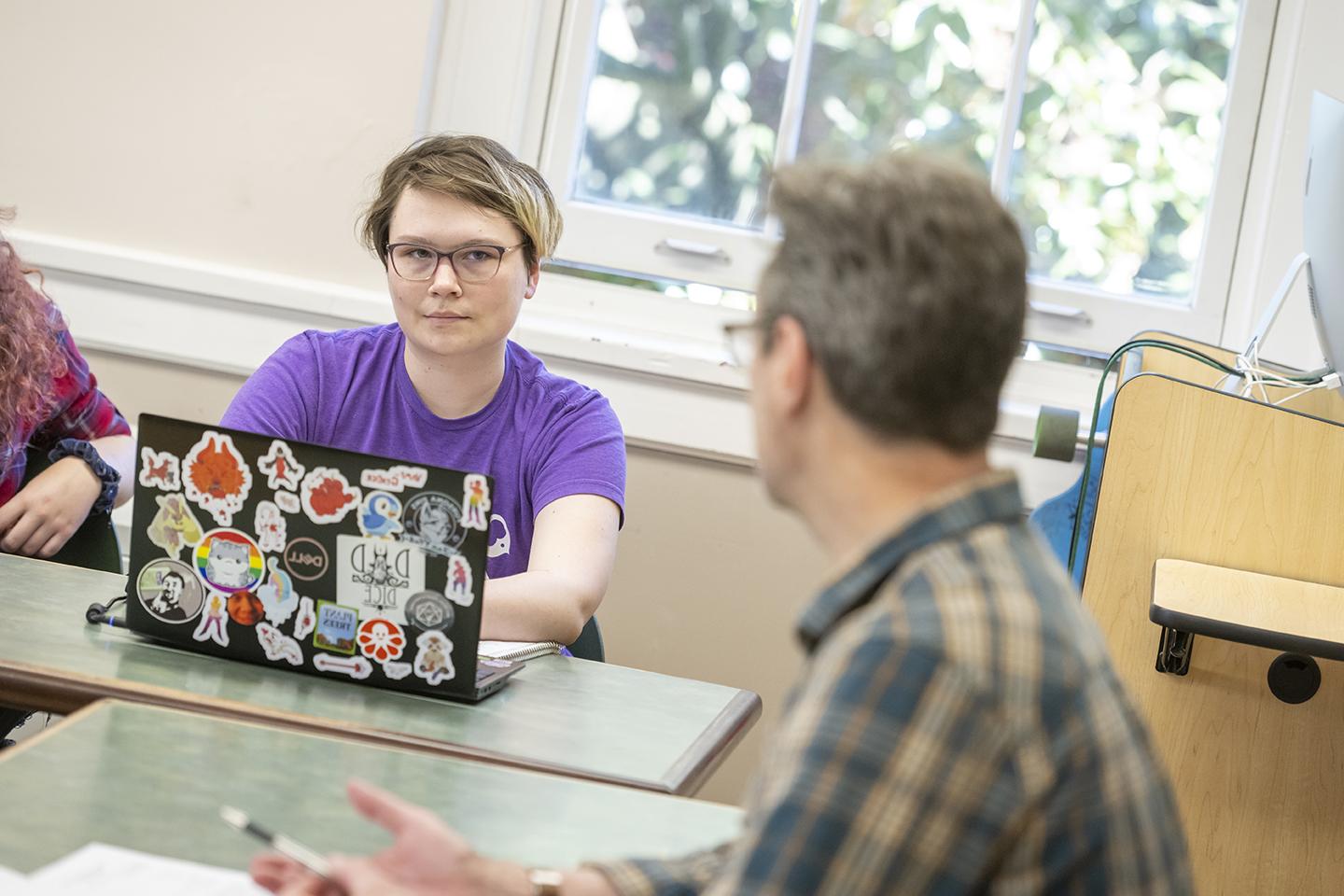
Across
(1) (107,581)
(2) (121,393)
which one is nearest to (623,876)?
(1) (107,581)

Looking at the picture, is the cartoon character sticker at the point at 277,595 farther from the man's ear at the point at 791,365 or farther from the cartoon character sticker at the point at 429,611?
the man's ear at the point at 791,365

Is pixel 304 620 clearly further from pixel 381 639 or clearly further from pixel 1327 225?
pixel 1327 225

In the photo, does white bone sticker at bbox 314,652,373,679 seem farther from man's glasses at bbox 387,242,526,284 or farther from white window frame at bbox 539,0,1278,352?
white window frame at bbox 539,0,1278,352

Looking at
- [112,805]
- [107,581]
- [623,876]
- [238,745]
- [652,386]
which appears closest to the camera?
[623,876]

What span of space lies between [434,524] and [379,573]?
0.07 m

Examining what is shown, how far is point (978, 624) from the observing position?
601 millimetres

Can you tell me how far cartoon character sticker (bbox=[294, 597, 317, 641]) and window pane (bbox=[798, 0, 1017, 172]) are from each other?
5.19 feet

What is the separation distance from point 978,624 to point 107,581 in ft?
4.11

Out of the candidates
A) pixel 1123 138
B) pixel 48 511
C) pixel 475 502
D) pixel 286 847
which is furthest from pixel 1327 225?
pixel 48 511

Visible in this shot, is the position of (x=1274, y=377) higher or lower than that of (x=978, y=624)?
higher

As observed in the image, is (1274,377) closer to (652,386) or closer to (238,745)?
(652,386)

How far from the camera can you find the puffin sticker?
125 cm

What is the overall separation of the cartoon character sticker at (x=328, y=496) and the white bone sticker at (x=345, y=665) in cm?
13

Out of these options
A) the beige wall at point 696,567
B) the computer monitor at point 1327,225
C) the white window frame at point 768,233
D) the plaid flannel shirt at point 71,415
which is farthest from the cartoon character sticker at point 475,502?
the white window frame at point 768,233
